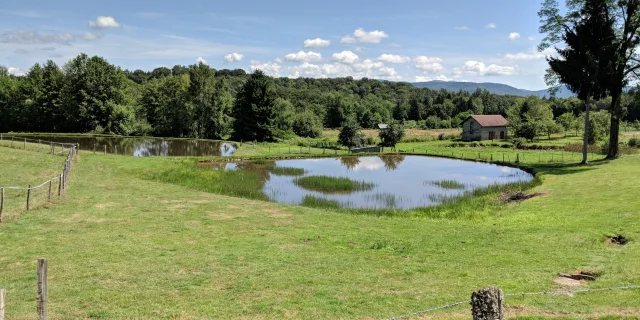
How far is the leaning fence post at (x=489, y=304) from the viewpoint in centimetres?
607

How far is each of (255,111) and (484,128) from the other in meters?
45.1

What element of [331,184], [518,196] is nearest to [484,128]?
[331,184]

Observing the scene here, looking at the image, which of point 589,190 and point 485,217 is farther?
point 589,190

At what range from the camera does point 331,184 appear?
34250 mm

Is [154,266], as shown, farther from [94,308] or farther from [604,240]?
[604,240]

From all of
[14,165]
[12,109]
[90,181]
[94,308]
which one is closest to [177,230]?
[94,308]

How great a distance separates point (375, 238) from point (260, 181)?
19.2 meters

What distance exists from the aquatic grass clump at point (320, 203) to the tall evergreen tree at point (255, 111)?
152 feet

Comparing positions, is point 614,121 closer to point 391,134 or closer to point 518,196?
point 518,196

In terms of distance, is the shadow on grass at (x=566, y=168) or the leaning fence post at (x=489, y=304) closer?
the leaning fence post at (x=489, y=304)

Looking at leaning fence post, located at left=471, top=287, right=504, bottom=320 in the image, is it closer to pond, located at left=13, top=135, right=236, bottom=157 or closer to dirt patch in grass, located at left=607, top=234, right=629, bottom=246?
dirt patch in grass, located at left=607, top=234, right=629, bottom=246

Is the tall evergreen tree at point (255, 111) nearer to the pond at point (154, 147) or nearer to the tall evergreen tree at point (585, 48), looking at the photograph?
the pond at point (154, 147)

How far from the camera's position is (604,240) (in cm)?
1644

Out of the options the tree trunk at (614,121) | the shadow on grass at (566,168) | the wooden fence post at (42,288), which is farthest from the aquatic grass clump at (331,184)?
the wooden fence post at (42,288)
